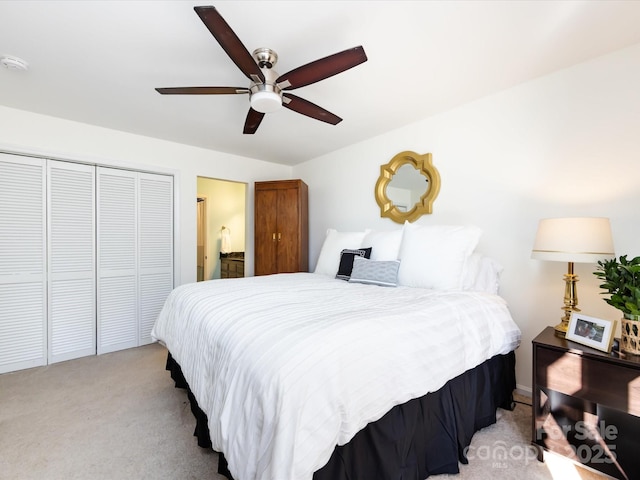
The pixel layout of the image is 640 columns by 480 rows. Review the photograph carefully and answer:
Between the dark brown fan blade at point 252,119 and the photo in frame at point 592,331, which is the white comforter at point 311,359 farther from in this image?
the dark brown fan blade at point 252,119

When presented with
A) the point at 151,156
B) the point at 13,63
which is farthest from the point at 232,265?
the point at 13,63

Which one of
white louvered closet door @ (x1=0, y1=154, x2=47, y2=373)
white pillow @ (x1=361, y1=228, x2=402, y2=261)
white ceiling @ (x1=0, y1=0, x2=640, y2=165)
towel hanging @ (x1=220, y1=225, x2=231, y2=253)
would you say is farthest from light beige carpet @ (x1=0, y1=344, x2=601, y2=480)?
towel hanging @ (x1=220, y1=225, x2=231, y2=253)

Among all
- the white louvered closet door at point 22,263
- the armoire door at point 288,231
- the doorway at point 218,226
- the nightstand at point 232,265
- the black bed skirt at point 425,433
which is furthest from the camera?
the doorway at point 218,226

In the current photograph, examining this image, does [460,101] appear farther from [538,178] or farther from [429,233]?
[429,233]

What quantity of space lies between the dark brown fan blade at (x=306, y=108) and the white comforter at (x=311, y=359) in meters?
1.26

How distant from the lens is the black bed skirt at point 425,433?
3.56ft

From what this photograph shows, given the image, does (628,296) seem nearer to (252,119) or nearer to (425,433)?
(425,433)

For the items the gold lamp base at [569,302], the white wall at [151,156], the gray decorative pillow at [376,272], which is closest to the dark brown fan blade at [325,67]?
the gray decorative pillow at [376,272]

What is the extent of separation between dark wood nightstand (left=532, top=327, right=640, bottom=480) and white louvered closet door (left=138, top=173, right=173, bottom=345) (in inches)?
145

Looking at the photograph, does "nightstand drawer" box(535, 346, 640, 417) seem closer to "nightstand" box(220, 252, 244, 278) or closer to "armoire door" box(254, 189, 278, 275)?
"armoire door" box(254, 189, 278, 275)

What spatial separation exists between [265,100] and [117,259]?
2.69m

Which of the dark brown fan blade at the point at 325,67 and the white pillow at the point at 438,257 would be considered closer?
the dark brown fan blade at the point at 325,67

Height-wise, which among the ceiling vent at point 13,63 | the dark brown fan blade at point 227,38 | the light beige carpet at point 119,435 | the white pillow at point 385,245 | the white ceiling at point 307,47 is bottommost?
the light beige carpet at point 119,435

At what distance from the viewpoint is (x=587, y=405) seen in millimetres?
1602
